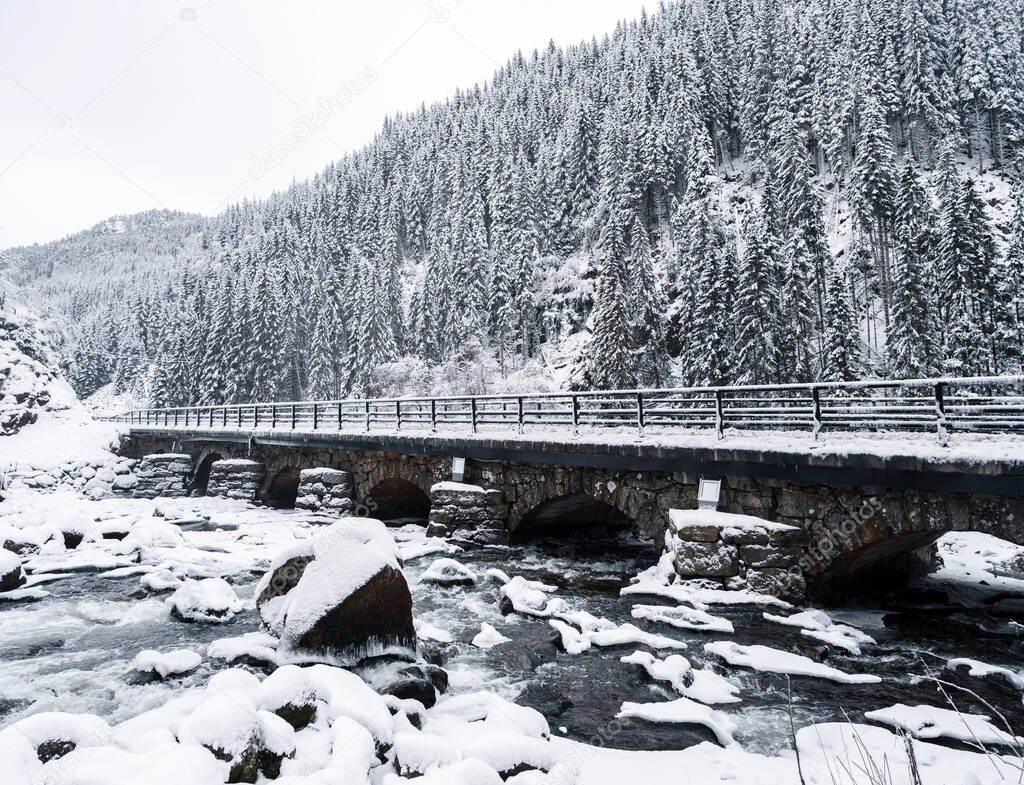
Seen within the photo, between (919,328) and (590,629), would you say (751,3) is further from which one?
(590,629)

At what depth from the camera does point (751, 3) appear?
256 feet

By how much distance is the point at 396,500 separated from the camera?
2164 cm

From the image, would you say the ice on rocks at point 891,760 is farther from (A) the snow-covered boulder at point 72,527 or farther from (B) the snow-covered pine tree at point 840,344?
(B) the snow-covered pine tree at point 840,344

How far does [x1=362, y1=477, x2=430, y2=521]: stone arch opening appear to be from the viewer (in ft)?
66.3

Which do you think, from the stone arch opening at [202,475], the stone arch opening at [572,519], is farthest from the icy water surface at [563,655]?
the stone arch opening at [202,475]

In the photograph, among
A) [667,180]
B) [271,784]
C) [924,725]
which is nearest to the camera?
[271,784]

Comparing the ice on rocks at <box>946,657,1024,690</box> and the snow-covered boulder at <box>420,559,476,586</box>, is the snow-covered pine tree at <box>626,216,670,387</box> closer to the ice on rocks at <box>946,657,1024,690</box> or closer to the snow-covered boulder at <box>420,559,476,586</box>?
the snow-covered boulder at <box>420,559,476,586</box>

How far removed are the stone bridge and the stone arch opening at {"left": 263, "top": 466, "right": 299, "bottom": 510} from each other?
15.6 ft

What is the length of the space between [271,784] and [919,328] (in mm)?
41354

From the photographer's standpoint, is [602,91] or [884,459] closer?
[884,459]

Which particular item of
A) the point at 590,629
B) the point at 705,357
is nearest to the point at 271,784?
the point at 590,629

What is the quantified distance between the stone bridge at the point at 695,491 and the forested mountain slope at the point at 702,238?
65.9ft

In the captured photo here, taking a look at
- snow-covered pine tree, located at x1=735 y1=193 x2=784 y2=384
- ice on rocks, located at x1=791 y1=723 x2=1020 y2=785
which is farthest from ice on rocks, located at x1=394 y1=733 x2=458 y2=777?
snow-covered pine tree, located at x1=735 y1=193 x2=784 y2=384

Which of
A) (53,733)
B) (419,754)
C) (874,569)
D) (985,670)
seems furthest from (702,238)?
(53,733)
